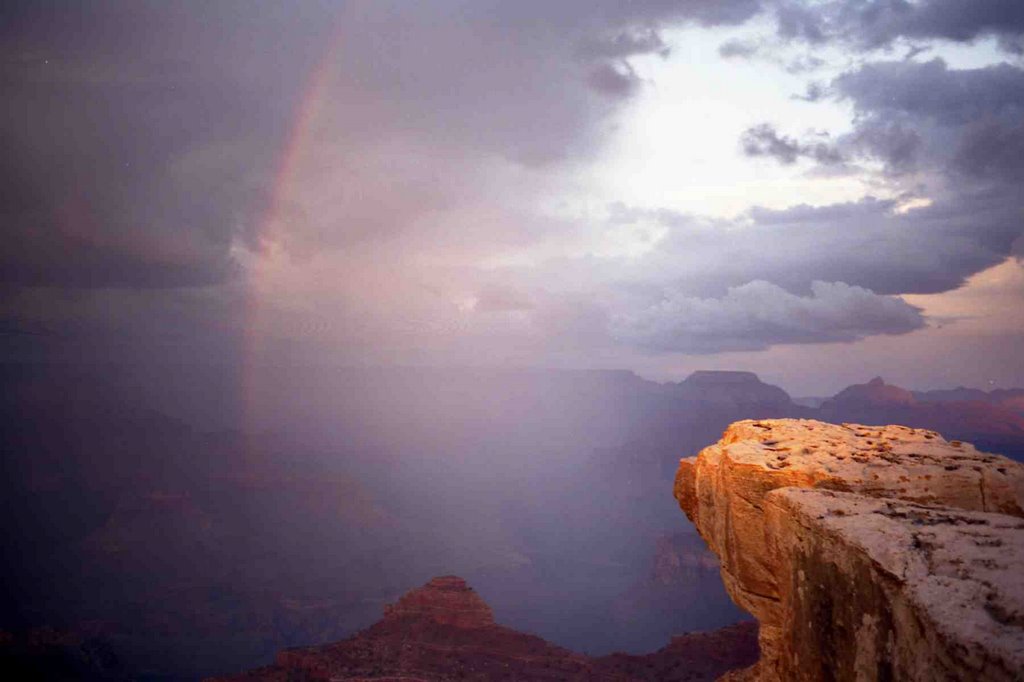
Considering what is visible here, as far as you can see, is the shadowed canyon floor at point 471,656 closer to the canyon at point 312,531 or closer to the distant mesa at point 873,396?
the canyon at point 312,531

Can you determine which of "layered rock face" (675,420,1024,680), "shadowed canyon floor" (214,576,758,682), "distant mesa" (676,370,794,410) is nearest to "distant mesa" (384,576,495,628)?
"shadowed canyon floor" (214,576,758,682)

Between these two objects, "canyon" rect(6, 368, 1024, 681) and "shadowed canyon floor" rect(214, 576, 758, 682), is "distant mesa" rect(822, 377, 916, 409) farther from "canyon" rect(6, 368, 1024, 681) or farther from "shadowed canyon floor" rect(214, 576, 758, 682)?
"shadowed canyon floor" rect(214, 576, 758, 682)

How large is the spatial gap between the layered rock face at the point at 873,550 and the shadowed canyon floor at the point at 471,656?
23960 millimetres

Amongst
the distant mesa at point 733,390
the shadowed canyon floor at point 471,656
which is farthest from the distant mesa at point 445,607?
the distant mesa at point 733,390

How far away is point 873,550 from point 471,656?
35.8 metres

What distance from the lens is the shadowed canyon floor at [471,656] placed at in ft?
103

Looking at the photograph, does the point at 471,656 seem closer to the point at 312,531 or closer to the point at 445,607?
the point at 445,607

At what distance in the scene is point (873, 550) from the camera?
5797mm

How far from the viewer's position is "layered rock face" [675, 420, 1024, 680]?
15.1ft

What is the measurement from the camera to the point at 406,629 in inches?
1515

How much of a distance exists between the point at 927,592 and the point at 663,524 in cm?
12576

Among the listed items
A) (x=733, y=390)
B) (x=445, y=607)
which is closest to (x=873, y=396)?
(x=733, y=390)

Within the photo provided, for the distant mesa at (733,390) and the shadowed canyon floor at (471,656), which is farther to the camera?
the distant mesa at (733,390)

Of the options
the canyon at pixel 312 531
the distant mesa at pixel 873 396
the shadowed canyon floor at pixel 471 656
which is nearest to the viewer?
the shadowed canyon floor at pixel 471 656
